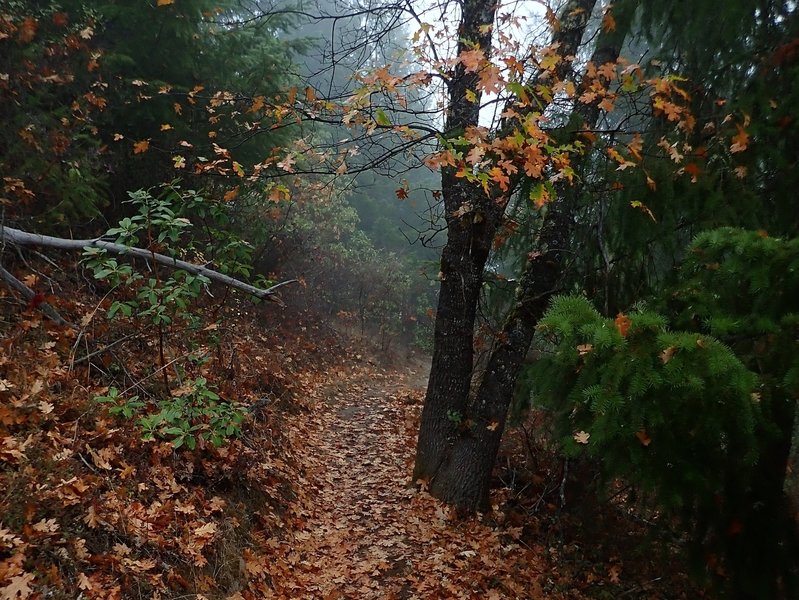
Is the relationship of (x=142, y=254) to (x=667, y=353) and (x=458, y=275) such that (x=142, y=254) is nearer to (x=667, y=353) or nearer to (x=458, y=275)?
(x=458, y=275)

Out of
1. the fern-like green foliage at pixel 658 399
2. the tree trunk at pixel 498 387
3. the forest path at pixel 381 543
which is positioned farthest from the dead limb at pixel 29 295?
the fern-like green foliage at pixel 658 399

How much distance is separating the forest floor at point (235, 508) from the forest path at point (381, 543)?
0.07ft

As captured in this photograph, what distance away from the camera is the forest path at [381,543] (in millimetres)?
4695

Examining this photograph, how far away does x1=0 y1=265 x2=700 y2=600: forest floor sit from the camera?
3.39 metres

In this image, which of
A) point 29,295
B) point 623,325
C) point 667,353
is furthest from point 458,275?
point 29,295

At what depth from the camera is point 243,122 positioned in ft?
27.5

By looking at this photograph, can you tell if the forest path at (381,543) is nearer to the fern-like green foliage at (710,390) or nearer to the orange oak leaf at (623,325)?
the fern-like green foliage at (710,390)

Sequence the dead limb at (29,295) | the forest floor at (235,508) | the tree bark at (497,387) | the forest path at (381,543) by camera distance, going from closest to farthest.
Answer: the forest floor at (235,508) < the forest path at (381,543) < the dead limb at (29,295) < the tree bark at (497,387)

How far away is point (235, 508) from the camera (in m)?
4.79

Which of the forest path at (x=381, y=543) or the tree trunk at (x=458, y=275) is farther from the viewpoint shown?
the tree trunk at (x=458, y=275)

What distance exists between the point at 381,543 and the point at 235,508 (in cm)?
165

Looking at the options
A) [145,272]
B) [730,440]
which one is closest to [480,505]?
[730,440]

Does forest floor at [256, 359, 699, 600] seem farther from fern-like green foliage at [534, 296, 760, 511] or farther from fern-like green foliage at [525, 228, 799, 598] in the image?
fern-like green foliage at [534, 296, 760, 511]

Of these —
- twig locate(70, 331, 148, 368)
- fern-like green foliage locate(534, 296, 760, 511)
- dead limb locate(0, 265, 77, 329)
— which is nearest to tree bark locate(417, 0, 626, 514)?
fern-like green foliage locate(534, 296, 760, 511)
